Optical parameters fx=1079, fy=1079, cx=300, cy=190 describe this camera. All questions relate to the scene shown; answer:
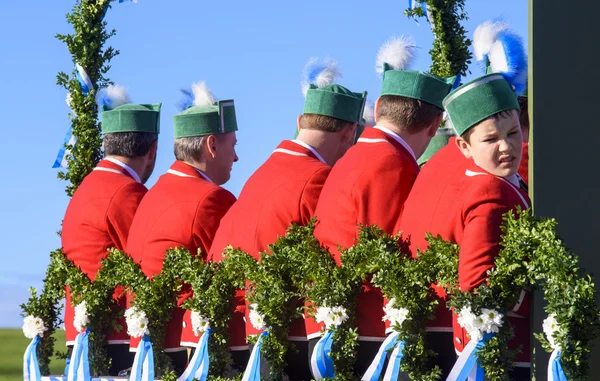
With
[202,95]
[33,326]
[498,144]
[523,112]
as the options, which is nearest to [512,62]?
[523,112]

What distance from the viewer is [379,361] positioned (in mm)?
5262

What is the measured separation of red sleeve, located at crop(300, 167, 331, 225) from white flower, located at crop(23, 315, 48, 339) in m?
2.65

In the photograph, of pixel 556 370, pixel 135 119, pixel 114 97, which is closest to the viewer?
pixel 556 370

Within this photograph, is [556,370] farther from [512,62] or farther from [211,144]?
[211,144]

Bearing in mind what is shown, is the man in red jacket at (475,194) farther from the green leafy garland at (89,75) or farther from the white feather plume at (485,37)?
the green leafy garland at (89,75)

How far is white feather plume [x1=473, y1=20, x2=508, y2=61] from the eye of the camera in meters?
5.73

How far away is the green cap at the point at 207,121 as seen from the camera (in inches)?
289

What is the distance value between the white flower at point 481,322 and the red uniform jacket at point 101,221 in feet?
11.2

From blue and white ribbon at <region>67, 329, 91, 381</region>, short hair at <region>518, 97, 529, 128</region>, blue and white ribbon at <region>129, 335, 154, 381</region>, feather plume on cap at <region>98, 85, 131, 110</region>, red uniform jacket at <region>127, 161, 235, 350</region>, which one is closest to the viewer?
short hair at <region>518, 97, 529, 128</region>

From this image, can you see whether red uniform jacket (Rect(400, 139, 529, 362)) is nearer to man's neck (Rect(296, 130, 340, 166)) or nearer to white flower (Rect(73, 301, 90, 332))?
man's neck (Rect(296, 130, 340, 166))

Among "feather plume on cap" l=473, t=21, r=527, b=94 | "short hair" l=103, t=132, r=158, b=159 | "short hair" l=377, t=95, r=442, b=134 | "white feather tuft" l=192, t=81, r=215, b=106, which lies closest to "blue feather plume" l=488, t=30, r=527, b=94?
"feather plume on cap" l=473, t=21, r=527, b=94

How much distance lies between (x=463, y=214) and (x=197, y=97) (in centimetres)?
332

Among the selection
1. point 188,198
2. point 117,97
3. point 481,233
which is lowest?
point 481,233

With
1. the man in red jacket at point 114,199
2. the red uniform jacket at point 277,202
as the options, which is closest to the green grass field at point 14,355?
the man in red jacket at point 114,199
